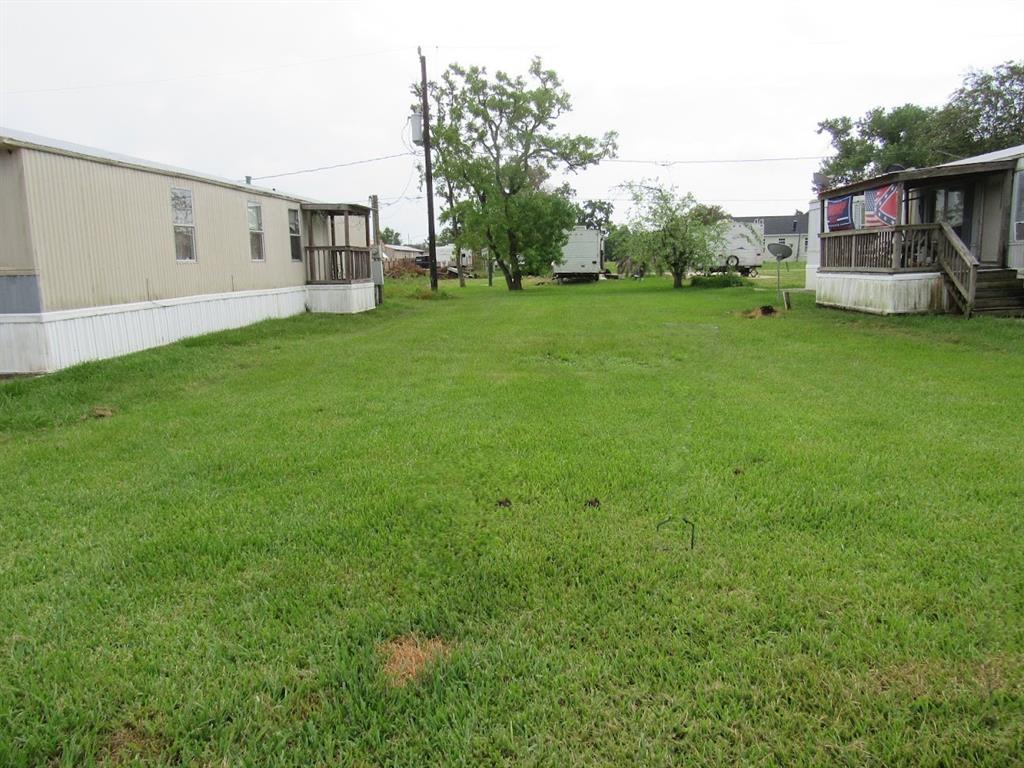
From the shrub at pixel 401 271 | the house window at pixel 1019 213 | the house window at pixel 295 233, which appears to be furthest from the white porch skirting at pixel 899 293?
the shrub at pixel 401 271

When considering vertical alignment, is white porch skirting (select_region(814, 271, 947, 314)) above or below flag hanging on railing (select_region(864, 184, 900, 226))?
below

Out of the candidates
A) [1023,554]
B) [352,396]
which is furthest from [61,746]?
[352,396]

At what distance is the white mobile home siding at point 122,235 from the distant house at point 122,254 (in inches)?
0.7

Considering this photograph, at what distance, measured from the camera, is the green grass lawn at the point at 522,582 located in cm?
213

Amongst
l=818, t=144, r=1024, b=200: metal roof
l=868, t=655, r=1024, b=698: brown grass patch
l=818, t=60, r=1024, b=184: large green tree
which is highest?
l=818, t=60, r=1024, b=184: large green tree

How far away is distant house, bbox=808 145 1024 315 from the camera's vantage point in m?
13.1

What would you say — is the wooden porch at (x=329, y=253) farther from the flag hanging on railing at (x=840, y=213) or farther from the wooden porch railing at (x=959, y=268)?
the wooden porch railing at (x=959, y=268)

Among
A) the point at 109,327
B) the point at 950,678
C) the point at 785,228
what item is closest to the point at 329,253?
the point at 109,327

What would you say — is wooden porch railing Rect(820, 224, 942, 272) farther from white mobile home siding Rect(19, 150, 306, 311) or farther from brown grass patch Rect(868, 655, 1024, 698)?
brown grass patch Rect(868, 655, 1024, 698)

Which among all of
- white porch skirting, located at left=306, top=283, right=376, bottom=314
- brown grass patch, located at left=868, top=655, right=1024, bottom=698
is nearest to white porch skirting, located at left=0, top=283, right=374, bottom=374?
white porch skirting, located at left=306, top=283, right=376, bottom=314

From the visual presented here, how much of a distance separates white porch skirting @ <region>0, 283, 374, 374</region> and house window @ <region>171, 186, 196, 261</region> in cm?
79

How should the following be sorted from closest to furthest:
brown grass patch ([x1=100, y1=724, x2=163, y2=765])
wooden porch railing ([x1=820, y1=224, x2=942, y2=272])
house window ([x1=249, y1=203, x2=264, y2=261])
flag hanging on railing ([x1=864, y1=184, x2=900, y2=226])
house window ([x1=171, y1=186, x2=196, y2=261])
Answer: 1. brown grass patch ([x1=100, y1=724, x2=163, y2=765])
2. house window ([x1=171, y1=186, x2=196, y2=261])
3. wooden porch railing ([x1=820, y1=224, x2=942, y2=272])
4. flag hanging on railing ([x1=864, y1=184, x2=900, y2=226])
5. house window ([x1=249, y1=203, x2=264, y2=261])

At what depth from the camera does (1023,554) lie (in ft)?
10.3

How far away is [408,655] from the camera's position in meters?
2.53
